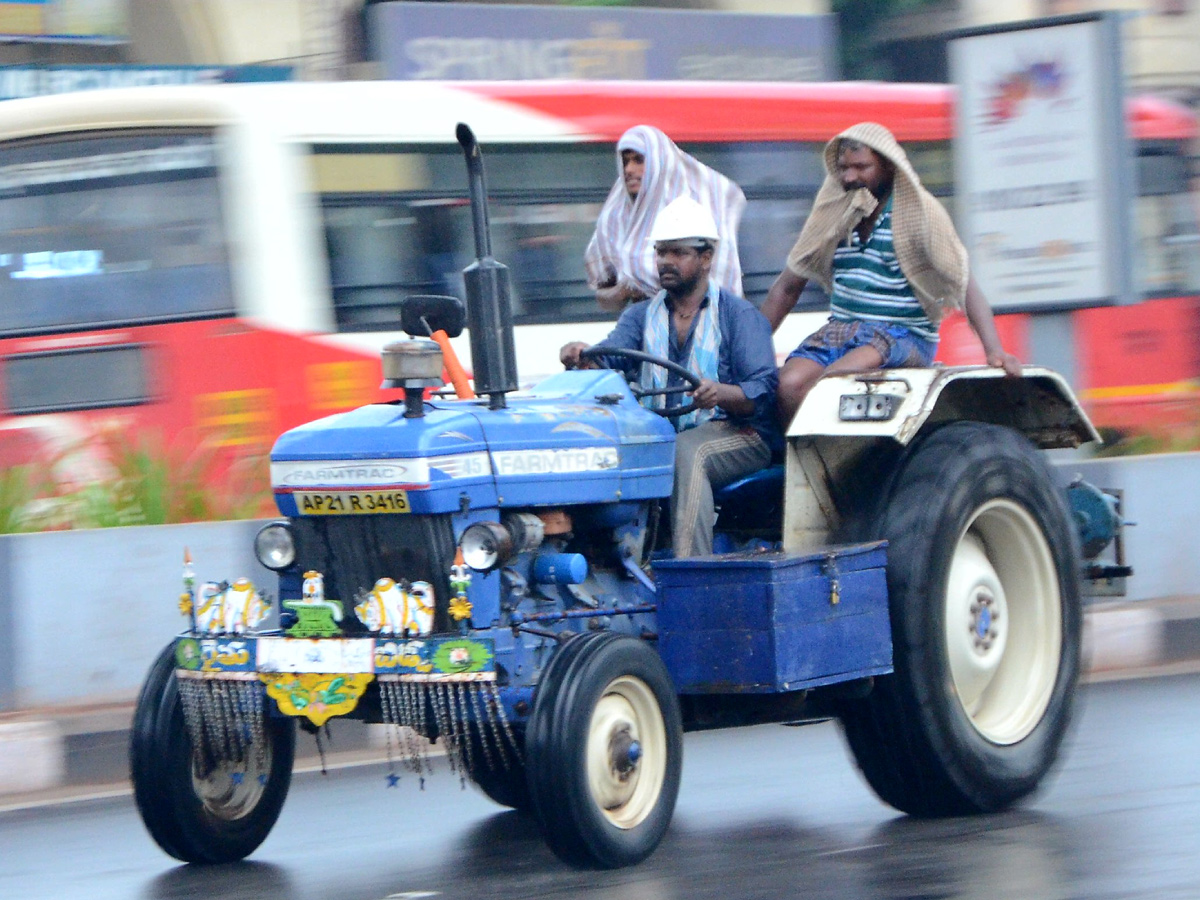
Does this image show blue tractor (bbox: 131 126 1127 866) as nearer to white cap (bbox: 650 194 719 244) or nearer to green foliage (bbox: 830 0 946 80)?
white cap (bbox: 650 194 719 244)

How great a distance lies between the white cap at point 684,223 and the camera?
6.32 metres

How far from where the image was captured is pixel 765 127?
1582 cm

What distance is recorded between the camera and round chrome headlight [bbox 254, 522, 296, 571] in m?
5.86

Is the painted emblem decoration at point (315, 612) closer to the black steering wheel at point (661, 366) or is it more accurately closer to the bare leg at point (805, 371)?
the black steering wheel at point (661, 366)

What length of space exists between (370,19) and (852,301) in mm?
15129

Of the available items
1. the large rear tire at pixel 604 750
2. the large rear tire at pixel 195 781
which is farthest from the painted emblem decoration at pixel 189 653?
the large rear tire at pixel 604 750

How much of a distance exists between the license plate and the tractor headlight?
4.67 ft

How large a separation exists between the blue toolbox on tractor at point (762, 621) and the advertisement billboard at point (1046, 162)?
7358 mm

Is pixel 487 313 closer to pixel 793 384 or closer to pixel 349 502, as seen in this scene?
pixel 349 502

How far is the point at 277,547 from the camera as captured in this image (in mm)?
5867

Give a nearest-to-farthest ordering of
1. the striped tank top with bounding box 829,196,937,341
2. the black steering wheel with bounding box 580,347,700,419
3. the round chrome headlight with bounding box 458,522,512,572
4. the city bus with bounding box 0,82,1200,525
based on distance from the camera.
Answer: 1. the round chrome headlight with bounding box 458,522,512,572
2. the black steering wheel with bounding box 580,347,700,419
3. the striped tank top with bounding box 829,196,937,341
4. the city bus with bounding box 0,82,1200,525

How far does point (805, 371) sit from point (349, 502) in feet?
5.39

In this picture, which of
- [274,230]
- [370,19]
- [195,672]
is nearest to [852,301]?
[195,672]

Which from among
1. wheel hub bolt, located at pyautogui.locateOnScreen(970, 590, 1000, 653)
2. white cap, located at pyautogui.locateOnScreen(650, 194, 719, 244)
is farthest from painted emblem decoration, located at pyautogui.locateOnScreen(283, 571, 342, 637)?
wheel hub bolt, located at pyautogui.locateOnScreen(970, 590, 1000, 653)
